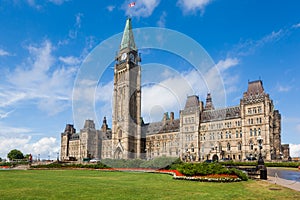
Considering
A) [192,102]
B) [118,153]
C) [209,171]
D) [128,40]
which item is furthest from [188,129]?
[209,171]

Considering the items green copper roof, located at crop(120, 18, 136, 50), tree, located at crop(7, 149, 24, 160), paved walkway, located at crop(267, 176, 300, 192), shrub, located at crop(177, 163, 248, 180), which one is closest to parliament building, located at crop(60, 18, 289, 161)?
green copper roof, located at crop(120, 18, 136, 50)

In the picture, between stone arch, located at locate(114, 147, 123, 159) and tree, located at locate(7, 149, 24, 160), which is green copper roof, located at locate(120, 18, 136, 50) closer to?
stone arch, located at locate(114, 147, 123, 159)

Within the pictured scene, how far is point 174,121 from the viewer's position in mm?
103500

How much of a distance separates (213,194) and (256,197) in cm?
220

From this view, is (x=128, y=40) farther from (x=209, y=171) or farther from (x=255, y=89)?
(x=209, y=171)

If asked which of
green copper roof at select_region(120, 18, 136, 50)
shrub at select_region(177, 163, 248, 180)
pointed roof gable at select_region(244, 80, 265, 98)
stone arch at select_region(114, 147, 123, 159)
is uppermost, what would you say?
green copper roof at select_region(120, 18, 136, 50)

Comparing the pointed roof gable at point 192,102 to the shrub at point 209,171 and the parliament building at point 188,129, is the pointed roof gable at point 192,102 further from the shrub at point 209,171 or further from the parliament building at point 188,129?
the shrub at point 209,171

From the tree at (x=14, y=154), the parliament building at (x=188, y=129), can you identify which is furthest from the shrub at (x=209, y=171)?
the tree at (x=14, y=154)

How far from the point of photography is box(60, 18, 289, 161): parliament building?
2889 inches

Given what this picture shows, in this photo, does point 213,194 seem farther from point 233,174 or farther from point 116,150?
point 116,150

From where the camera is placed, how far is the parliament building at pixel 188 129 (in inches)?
2889

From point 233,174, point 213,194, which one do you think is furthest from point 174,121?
point 213,194

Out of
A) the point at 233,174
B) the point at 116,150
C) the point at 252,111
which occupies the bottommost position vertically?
the point at 116,150

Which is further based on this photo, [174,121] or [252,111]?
[174,121]
